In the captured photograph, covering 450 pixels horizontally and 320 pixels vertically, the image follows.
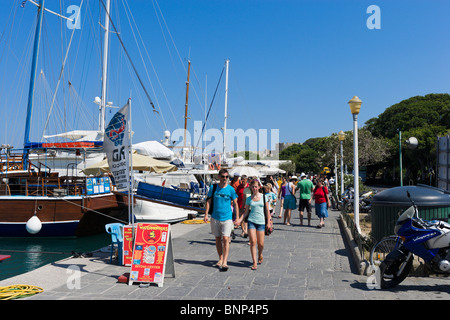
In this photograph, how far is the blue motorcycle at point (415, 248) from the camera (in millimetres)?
5934

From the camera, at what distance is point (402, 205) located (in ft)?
25.7

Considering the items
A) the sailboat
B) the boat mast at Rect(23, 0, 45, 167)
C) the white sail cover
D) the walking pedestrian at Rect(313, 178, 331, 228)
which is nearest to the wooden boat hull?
the sailboat

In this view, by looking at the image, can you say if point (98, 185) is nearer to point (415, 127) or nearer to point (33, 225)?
point (33, 225)

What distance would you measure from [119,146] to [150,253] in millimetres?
2057

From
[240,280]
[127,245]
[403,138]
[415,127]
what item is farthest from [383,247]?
[415,127]

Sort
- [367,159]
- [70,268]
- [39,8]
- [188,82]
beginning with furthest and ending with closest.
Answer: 1. [367,159]
2. [188,82]
3. [39,8]
4. [70,268]

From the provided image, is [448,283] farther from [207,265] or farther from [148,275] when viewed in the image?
[148,275]

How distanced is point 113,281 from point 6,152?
528 inches

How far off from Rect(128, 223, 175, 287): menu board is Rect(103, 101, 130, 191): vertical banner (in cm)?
106

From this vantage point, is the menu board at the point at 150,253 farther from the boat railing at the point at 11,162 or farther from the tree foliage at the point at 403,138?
the tree foliage at the point at 403,138

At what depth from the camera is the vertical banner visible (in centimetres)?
756

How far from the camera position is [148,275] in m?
6.62

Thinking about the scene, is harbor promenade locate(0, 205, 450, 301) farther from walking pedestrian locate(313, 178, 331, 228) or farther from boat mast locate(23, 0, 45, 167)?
boat mast locate(23, 0, 45, 167)
